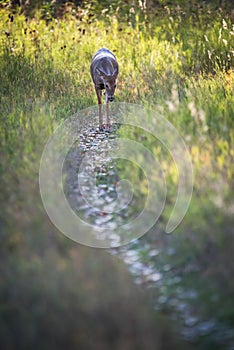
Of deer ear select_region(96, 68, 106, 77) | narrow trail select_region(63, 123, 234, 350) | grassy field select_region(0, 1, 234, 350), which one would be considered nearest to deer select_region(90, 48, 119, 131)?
deer ear select_region(96, 68, 106, 77)

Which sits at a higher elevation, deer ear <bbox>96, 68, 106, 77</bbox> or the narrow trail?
deer ear <bbox>96, 68, 106, 77</bbox>

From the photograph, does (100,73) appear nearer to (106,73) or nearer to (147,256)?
(106,73)

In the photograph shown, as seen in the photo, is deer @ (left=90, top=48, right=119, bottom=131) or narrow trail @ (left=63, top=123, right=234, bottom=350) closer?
narrow trail @ (left=63, top=123, right=234, bottom=350)

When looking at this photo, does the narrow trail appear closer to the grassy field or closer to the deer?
the grassy field

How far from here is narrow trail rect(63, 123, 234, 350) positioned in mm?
4172

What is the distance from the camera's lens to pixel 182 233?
5.05 metres

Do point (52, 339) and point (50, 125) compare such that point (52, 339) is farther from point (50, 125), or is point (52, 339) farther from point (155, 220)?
point (50, 125)

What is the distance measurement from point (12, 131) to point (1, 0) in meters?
5.71

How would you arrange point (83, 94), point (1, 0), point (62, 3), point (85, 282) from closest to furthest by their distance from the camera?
point (85, 282), point (83, 94), point (1, 0), point (62, 3)

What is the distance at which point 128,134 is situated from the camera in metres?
7.24

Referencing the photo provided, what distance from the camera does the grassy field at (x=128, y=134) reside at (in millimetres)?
4094

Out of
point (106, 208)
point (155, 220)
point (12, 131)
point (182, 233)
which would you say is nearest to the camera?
point (182, 233)

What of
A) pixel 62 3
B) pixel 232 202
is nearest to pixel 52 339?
pixel 232 202

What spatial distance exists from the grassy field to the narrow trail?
0.09 m
